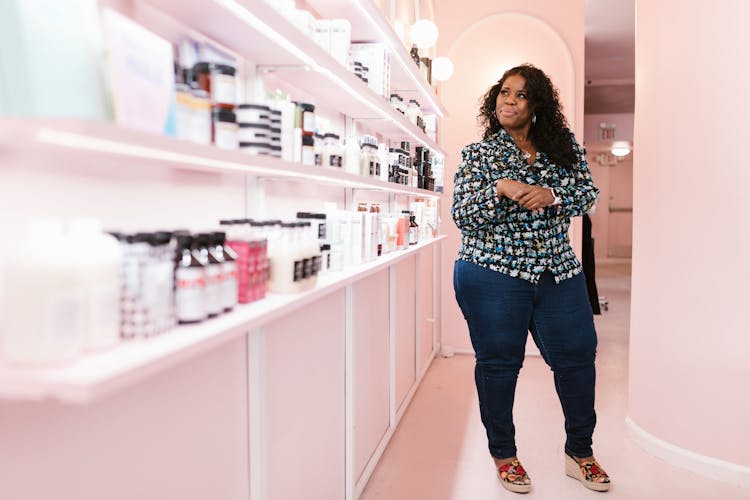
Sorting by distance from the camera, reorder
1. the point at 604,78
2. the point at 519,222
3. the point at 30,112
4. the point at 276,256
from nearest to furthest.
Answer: the point at 30,112, the point at 276,256, the point at 519,222, the point at 604,78

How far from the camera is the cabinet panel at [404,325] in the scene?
3500 mm

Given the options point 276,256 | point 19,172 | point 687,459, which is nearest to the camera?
point 19,172

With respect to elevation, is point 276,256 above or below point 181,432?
above

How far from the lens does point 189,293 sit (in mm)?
1012

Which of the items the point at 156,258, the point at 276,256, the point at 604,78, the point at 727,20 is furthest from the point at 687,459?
the point at 604,78

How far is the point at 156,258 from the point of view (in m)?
0.96

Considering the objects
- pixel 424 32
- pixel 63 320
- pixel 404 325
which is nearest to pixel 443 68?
pixel 424 32

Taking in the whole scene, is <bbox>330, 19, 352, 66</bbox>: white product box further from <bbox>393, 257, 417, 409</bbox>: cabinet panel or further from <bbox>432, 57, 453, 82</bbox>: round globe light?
<bbox>432, 57, 453, 82</bbox>: round globe light

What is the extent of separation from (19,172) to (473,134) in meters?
4.58

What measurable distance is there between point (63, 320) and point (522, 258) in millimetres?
1925

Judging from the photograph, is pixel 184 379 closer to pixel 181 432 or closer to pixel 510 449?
pixel 181 432

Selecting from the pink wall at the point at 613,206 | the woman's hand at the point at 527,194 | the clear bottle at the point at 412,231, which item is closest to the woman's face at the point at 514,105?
the woman's hand at the point at 527,194

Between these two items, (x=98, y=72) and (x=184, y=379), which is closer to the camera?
(x=98, y=72)

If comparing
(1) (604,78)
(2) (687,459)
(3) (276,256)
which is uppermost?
(1) (604,78)
